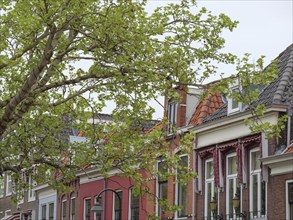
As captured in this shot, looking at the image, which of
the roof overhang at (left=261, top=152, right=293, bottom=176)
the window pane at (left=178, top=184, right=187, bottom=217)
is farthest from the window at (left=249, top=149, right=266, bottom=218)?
the window pane at (left=178, top=184, right=187, bottom=217)

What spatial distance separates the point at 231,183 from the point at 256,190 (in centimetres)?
189

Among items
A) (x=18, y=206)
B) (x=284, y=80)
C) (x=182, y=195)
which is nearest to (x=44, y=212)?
(x=18, y=206)

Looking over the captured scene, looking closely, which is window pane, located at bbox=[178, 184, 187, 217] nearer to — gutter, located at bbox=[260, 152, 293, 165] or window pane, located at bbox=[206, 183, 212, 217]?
window pane, located at bbox=[206, 183, 212, 217]

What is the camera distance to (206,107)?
1517 inches

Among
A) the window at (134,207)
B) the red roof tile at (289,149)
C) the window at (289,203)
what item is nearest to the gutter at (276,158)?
the red roof tile at (289,149)

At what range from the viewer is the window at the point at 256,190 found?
32812mm

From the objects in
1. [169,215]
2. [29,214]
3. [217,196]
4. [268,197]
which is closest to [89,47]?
[268,197]

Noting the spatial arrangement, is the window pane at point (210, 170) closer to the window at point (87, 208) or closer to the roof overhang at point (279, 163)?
the roof overhang at point (279, 163)

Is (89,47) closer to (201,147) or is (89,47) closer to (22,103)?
(22,103)

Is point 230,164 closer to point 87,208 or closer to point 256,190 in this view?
point 256,190

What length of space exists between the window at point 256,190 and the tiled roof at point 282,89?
1933mm

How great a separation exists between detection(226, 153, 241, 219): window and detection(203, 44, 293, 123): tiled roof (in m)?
1.76

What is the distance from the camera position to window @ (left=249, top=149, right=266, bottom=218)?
32.8 m

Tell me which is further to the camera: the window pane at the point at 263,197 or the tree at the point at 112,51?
the window pane at the point at 263,197
